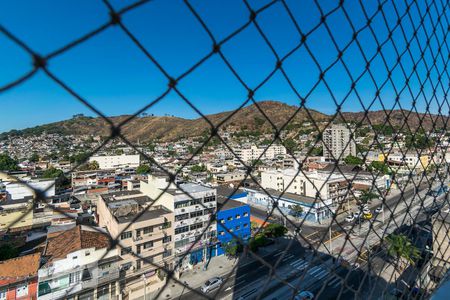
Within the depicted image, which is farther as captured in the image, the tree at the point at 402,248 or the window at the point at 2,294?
the window at the point at 2,294

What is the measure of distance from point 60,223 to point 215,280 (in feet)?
11.2

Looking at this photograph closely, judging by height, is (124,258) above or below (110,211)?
below

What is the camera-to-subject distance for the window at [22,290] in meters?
3.00

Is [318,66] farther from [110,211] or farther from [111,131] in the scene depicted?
[110,211]

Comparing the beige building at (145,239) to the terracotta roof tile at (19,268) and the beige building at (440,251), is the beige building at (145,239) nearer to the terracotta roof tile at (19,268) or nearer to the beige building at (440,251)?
the terracotta roof tile at (19,268)

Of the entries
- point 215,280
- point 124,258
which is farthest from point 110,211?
point 215,280

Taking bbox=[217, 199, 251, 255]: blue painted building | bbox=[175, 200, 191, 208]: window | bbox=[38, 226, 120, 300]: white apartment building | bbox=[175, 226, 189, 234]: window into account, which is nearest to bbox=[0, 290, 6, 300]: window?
bbox=[38, 226, 120, 300]: white apartment building

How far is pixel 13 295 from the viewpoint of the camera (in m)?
3.01

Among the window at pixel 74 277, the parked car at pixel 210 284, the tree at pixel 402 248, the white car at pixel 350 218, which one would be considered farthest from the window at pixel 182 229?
the white car at pixel 350 218

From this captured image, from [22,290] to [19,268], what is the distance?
291 mm

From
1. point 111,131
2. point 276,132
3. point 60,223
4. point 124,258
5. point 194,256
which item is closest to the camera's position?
point 111,131

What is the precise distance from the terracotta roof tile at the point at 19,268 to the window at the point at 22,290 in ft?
0.32

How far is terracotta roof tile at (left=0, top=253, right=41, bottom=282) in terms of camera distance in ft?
10.0

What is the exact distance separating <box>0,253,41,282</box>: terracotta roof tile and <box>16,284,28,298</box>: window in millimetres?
96
